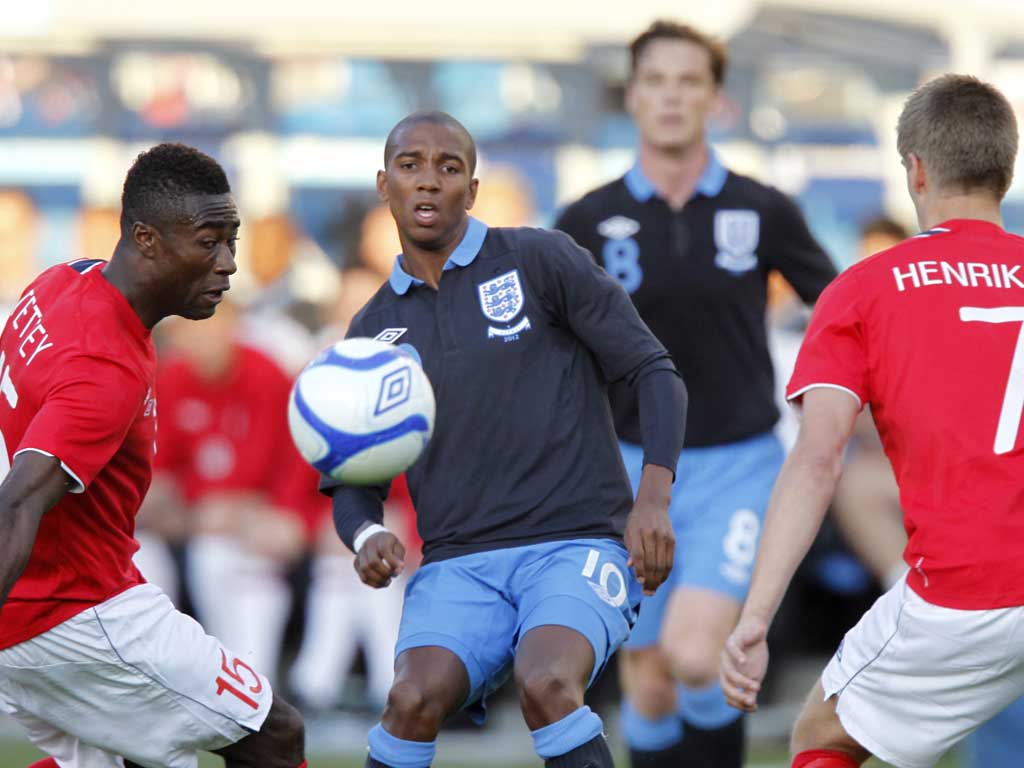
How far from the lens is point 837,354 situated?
4.45m

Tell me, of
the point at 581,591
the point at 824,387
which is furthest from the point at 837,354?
the point at 581,591

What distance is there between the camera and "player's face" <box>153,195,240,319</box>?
15.9 feet

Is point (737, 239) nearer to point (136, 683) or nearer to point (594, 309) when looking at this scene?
point (594, 309)

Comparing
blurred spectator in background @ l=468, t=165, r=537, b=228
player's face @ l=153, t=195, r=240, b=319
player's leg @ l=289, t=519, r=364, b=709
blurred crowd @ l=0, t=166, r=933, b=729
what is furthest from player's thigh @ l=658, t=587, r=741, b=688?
blurred spectator in background @ l=468, t=165, r=537, b=228

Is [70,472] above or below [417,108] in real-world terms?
below

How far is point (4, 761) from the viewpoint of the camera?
7938mm

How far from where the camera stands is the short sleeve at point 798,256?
6.54m

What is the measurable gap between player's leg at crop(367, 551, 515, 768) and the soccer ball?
43 centimetres

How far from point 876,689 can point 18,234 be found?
7.72 metres

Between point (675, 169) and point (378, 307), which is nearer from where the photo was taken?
point (378, 307)

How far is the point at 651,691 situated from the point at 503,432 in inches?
76.3

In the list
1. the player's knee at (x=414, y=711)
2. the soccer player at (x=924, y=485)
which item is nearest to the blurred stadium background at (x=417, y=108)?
the player's knee at (x=414, y=711)

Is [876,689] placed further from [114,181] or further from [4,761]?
[114,181]

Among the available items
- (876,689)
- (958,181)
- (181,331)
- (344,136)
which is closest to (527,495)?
(876,689)
